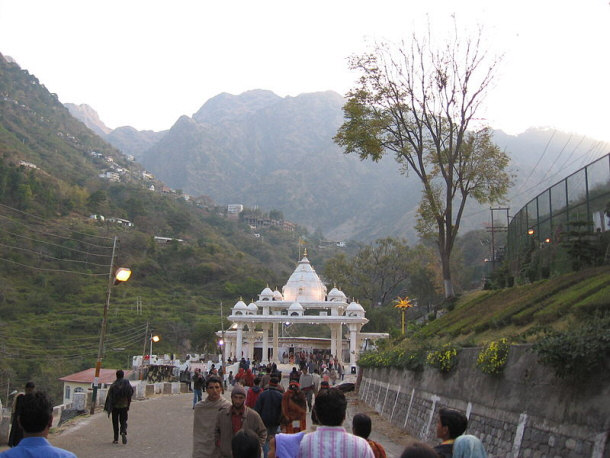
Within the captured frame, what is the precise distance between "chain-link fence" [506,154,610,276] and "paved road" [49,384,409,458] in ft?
19.9

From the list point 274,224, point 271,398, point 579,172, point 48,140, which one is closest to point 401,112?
point 579,172

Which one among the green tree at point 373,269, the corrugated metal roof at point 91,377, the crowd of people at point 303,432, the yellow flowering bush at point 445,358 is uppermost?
the green tree at point 373,269

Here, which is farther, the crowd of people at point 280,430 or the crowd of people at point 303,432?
the crowd of people at point 303,432

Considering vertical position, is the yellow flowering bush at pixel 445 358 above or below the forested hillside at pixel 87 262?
below

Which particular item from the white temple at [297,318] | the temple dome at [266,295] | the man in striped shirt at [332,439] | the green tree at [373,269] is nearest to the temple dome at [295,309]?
the white temple at [297,318]

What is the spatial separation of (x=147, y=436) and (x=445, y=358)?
19.9ft

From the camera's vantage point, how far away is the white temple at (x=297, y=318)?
3881 cm

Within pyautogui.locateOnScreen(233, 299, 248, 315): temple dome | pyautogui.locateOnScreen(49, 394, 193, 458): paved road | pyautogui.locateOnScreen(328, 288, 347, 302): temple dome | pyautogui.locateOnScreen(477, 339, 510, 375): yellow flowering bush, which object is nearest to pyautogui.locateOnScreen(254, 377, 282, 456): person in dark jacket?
pyautogui.locateOnScreen(477, 339, 510, 375): yellow flowering bush

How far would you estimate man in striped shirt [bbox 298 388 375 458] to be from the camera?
173 inches

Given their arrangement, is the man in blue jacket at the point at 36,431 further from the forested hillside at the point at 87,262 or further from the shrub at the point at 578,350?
the forested hillside at the point at 87,262

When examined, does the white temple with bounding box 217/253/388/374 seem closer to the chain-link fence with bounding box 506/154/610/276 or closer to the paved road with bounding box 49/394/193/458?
the chain-link fence with bounding box 506/154/610/276

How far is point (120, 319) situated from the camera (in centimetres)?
6038

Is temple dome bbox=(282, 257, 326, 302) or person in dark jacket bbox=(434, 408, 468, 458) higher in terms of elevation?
temple dome bbox=(282, 257, 326, 302)

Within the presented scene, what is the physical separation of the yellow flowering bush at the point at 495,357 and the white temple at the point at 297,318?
26.3 m
